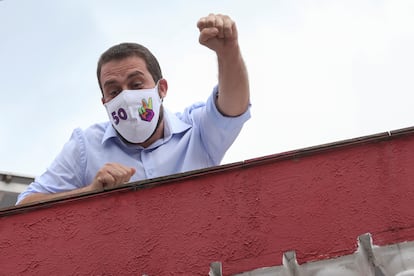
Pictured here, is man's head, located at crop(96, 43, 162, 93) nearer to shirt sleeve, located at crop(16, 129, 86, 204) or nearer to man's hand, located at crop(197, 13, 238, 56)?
shirt sleeve, located at crop(16, 129, 86, 204)

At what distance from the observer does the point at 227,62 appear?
12.3ft

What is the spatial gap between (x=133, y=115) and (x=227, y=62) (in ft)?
1.76

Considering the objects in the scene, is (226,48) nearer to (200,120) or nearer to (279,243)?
(200,120)

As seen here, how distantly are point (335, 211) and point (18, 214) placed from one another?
1325 mm

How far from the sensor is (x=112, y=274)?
10.5ft

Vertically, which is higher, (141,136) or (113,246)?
(141,136)

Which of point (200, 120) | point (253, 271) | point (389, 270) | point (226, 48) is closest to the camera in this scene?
point (389, 270)

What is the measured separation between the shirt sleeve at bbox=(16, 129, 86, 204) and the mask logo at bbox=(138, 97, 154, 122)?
327 mm

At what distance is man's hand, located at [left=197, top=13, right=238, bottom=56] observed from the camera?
3.54 meters

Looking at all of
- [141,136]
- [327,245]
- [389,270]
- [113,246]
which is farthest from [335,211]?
[141,136]

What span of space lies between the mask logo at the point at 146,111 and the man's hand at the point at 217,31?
0.49m

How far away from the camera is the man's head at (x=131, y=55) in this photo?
4.13m

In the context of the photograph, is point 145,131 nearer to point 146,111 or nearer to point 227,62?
point 146,111

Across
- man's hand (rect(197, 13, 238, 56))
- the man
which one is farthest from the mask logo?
man's hand (rect(197, 13, 238, 56))
